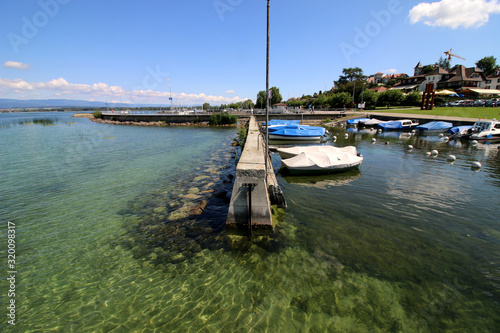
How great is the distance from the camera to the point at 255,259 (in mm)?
7316

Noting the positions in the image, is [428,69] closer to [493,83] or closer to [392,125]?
[493,83]

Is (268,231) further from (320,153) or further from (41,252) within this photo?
(320,153)

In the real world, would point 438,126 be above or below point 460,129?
above

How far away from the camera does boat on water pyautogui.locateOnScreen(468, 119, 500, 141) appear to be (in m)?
29.1

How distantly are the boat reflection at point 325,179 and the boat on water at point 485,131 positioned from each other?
25979 millimetres

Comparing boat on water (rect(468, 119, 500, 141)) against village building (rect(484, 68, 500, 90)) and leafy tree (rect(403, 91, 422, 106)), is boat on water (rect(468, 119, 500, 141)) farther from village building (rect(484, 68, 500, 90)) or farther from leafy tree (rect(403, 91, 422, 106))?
village building (rect(484, 68, 500, 90))

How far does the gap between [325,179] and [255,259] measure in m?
10.4

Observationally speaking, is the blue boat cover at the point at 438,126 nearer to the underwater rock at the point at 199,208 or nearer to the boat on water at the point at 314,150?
the boat on water at the point at 314,150

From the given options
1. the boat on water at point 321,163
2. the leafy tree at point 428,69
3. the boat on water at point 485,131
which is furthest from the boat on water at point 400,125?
the leafy tree at point 428,69

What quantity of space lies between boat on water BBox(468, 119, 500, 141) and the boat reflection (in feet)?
85.2

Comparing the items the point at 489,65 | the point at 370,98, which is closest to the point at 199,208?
the point at 370,98


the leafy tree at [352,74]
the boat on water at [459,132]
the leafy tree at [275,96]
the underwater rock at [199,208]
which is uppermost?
the leafy tree at [352,74]

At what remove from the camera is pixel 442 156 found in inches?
883

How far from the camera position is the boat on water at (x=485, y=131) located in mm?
29141
